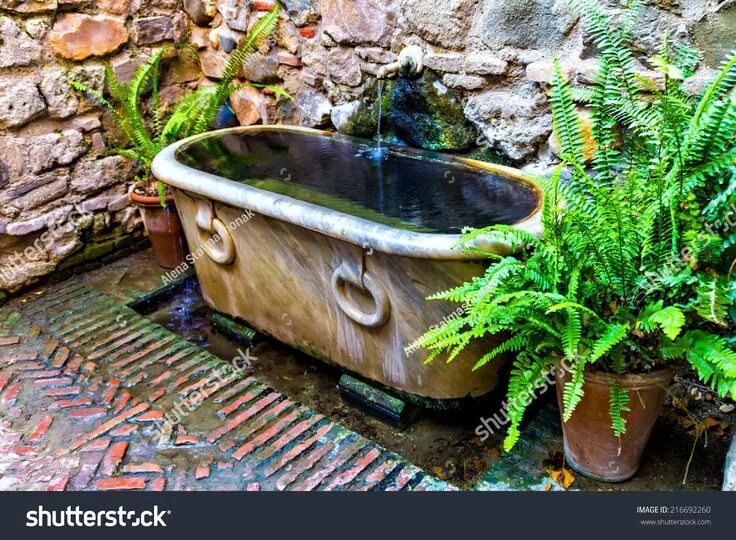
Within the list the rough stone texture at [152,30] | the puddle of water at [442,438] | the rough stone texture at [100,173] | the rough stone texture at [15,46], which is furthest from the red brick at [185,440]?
the rough stone texture at [152,30]

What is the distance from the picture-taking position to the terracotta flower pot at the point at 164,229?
10.9ft

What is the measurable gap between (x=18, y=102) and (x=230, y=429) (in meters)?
1.96

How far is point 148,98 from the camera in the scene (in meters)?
3.56

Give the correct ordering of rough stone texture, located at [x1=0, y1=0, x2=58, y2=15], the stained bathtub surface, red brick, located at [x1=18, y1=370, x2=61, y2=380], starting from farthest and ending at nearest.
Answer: rough stone texture, located at [x1=0, y1=0, x2=58, y2=15] → red brick, located at [x1=18, y1=370, x2=61, y2=380] → the stained bathtub surface

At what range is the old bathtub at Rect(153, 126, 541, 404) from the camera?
2.02 meters

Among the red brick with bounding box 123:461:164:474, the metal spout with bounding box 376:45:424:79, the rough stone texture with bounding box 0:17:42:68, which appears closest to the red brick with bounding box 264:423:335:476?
the red brick with bounding box 123:461:164:474

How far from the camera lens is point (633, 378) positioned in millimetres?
1761

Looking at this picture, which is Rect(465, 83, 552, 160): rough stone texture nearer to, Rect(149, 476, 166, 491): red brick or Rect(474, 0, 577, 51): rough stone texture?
Rect(474, 0, 577, 51): rough stone texture

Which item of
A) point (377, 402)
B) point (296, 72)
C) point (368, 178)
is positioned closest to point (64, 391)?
point (377, 402)

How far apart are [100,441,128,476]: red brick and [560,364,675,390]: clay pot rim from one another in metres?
1.50

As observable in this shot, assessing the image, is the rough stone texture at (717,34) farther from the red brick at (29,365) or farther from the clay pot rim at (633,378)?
the red brick at (29,365)

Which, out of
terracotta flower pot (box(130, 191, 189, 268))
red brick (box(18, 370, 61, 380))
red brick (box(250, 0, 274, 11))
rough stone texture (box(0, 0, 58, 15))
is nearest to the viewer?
red brick (box(18, 370, 61, 380))

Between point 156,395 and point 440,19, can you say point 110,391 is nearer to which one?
point 156,395

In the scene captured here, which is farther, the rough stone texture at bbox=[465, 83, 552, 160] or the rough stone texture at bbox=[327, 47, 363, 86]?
the rough stone texture at bbox=[327, 47, 363, 86]
